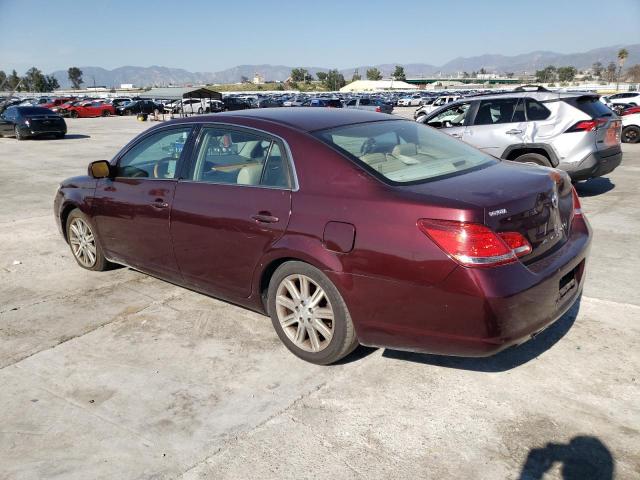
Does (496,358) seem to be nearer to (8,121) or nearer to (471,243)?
(471,243)

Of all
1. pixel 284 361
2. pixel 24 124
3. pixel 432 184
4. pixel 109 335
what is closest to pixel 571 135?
pixel 432 184

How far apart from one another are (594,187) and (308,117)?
7.41 m

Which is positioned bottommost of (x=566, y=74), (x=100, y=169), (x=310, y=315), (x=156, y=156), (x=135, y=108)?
(x=310, y=315)

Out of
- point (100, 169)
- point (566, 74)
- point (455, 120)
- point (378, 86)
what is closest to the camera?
point (100, 169)

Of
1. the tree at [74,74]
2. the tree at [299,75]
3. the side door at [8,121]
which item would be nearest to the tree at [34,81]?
the tree at [74,74]

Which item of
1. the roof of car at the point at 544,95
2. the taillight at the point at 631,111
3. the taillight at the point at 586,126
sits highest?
the roof of car at the point at 544,95

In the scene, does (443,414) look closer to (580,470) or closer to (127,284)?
(580,470)

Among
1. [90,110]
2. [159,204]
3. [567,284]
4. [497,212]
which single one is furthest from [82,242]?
[90,110]

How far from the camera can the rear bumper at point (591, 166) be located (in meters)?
7.93

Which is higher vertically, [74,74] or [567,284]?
[74,74]

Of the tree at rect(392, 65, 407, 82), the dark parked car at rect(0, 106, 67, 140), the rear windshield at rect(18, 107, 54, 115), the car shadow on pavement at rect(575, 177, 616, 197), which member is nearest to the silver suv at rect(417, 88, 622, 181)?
the car shadow on pavement at rect(575, 177, 616, 197)

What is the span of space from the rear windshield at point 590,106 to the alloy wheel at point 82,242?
6963 millimetres

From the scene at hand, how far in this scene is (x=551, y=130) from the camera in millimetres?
8133

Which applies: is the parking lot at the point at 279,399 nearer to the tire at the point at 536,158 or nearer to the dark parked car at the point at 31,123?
the tire at the point at 536,158
